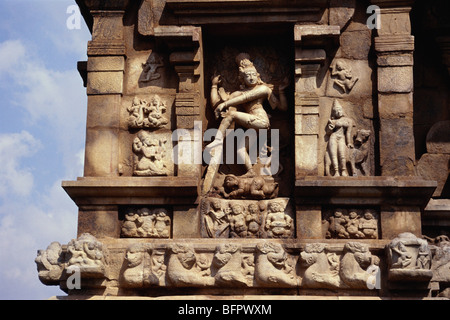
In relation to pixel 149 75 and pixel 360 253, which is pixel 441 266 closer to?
pixel 360 253

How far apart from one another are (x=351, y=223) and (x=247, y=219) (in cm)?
129

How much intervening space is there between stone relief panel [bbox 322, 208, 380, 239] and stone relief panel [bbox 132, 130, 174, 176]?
6.84ft

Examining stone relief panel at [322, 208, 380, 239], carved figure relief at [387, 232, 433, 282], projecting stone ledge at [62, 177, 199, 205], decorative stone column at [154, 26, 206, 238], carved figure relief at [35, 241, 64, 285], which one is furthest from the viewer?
decorative stone column at [154, 26, 206, 238]

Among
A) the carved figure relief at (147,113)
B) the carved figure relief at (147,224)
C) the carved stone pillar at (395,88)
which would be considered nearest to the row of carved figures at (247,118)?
the carved figure relief at (147,113)

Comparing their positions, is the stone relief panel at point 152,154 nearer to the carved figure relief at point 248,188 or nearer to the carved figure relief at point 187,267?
the carved figure relief at point 248,188

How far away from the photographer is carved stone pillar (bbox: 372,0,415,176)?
12078 millimetres

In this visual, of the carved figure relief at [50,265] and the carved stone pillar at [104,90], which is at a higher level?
the carved stone pillar at [104,90]

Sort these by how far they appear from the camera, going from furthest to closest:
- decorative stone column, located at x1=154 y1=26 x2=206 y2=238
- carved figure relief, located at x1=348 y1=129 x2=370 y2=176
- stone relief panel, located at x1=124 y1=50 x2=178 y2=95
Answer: stone relief panel, located at x1=124 y1=50 x2=178 y2=95 < carved figure relief, located at x1=348 y1=129 x2=370 y2=176 < decorative stone column, located at x1=154 y1=26 x2=206 y2=238

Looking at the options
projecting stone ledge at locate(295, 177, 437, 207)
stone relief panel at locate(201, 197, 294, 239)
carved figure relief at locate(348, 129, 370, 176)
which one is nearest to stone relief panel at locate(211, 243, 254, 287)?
stone relief panel at locate(201, 197, 294, 239)

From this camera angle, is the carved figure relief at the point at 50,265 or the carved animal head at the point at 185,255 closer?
the carved animal head at the point at 185,255

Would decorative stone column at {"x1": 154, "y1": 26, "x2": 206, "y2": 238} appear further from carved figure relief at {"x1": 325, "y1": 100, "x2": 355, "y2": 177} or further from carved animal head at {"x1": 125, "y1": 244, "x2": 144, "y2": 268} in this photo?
carved figure relief at {"x1": 325, "y1": 100, "x2": 355, "y2": 177}

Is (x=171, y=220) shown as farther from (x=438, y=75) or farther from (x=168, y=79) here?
(x=438, y=75)

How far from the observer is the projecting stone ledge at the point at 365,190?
11.7 m

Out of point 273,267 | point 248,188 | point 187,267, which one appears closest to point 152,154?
point 248,188
